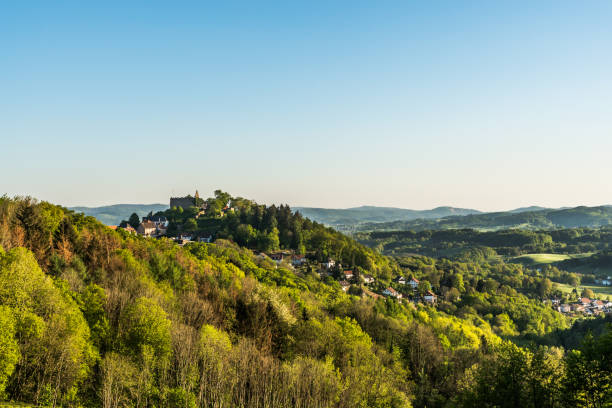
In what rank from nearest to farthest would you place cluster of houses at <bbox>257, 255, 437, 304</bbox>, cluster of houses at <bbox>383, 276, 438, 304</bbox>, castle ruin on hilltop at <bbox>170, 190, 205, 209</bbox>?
cluster of houses at <bbox>257, 255, 437, 304</bbox>
cluster of houses at <bbox>383, 276, 438, 304</bbox>
castle ruin on hilltop at <bbox>170, 190, 205, 209</bbox>

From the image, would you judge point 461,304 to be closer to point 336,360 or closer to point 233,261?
point 233,261

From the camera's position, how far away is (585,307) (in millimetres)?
150750

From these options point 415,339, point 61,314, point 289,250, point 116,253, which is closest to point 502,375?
point 415,339

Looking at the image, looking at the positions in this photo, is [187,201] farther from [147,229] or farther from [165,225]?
[147,229]

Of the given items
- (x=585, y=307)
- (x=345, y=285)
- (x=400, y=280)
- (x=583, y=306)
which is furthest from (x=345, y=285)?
(x=585, y=307)

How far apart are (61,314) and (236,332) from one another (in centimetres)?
1646

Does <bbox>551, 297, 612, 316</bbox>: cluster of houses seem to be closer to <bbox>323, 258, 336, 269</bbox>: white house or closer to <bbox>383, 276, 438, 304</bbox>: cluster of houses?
<bbox>383, 276, 438, 304</bbox>: cluster of houses

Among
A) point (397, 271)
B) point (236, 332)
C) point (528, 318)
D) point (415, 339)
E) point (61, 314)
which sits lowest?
point (528, 318)

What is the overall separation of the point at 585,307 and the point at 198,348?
178m

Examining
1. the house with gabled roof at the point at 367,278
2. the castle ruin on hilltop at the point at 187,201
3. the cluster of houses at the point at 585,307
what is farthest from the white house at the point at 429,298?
the castle ruin on hilltop at the point at 187,201

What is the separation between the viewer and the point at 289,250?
13075 cm

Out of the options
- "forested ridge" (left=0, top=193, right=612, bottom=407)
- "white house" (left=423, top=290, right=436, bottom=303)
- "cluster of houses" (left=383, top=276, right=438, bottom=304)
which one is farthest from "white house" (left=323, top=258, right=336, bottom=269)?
"forested ridge" (left=0, top=193, right=612, bottom=407)

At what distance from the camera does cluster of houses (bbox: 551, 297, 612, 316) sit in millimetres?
145875

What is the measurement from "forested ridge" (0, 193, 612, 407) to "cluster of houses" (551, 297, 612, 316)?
114 metres
